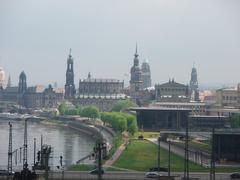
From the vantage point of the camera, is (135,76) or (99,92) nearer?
(99,92)

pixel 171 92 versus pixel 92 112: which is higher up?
pixel 171 92

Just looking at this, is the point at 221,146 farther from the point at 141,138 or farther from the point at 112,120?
the point at 112,120

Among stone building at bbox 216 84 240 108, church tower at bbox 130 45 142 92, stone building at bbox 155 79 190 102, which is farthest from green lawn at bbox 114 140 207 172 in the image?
church tower at bbox 130 45 142 92

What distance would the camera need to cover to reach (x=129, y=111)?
195 ft

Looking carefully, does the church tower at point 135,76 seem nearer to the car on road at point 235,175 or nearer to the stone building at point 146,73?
the stone building at point 146,73

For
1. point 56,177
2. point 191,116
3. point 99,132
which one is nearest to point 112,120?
point 99,132

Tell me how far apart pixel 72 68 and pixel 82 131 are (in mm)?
37315

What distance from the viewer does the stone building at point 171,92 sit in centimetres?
7564

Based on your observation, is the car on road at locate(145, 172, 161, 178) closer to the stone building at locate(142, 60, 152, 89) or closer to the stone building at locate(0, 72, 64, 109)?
the stone building at locate(0, 72, 64, 109)

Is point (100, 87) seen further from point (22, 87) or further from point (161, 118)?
point (161, 118)

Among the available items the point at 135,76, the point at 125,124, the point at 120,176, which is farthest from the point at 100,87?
the point at 120,176

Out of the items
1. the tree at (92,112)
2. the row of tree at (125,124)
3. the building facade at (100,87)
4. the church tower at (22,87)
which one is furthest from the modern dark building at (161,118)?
the church tower at (22,87)

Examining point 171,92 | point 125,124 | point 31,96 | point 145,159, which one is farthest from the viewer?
point 31,96

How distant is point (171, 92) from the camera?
255 ft
